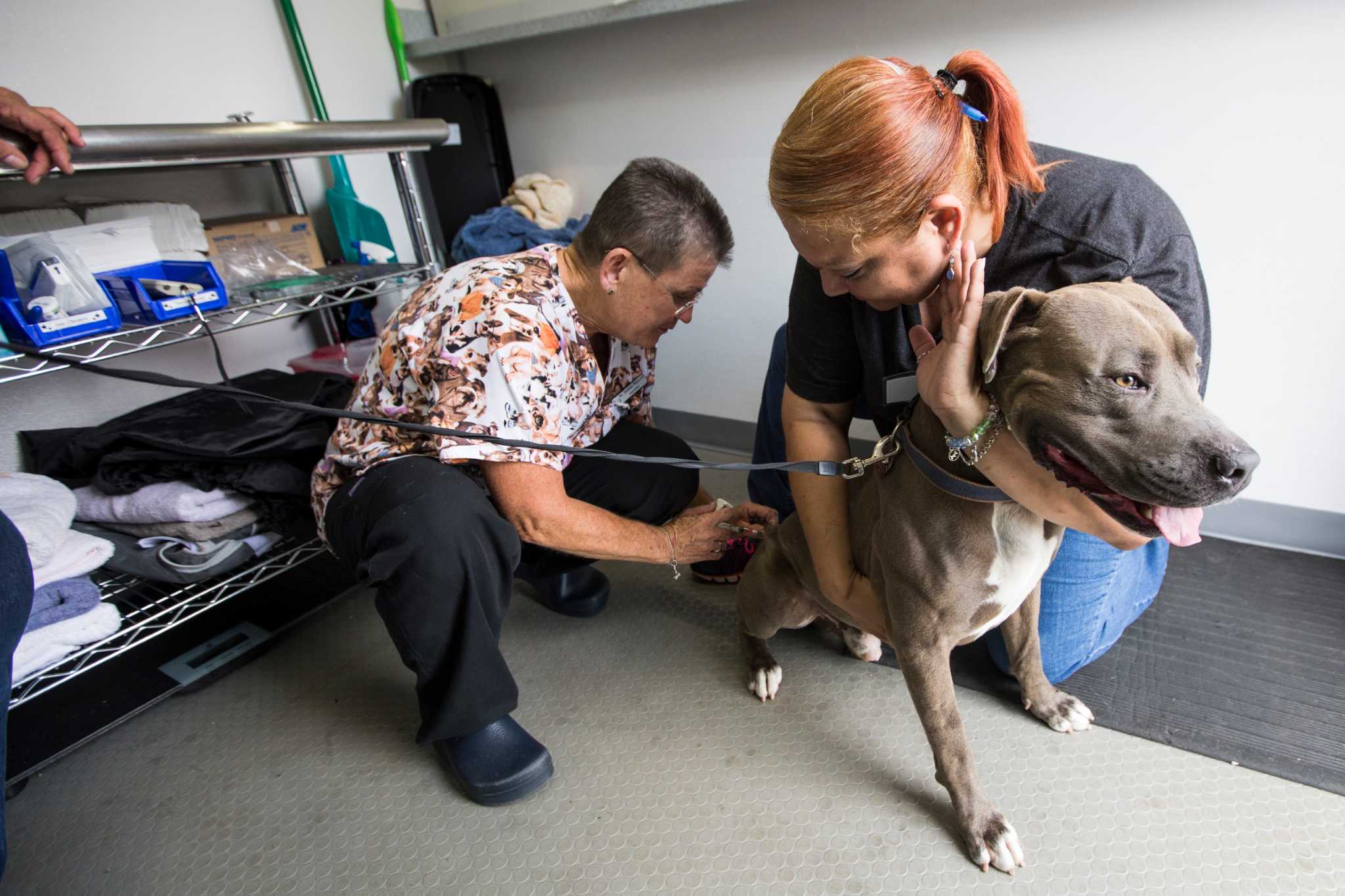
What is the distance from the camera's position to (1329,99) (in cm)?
146

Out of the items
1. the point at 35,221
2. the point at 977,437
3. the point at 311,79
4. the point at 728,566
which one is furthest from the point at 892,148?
the point at 311,79

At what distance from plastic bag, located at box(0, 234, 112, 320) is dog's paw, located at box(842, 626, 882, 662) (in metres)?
1.70

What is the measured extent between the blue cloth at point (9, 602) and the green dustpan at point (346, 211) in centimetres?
139

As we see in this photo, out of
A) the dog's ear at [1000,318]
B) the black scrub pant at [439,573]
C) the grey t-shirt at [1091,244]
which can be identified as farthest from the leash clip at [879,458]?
the black scrub pant at [439,573]

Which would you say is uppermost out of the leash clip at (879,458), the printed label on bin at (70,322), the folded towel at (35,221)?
the folded towel at (35,221)

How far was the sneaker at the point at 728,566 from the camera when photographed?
1.87 m

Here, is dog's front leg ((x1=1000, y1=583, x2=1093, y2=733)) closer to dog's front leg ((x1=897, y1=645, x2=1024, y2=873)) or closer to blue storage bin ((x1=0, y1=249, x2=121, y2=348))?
dog's front leg ((x1=897, y1=645, x2=1024, y2=873))

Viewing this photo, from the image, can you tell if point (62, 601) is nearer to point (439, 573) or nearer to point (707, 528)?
point (439, 573)

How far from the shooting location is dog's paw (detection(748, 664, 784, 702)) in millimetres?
1494

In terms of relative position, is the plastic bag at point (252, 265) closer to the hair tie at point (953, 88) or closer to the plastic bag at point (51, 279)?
the plastic bag at point (51, 279)

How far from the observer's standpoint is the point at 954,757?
43.9 inches

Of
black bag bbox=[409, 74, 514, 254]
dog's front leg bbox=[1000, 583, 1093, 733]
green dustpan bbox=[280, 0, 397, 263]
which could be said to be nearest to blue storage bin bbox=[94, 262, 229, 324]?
green dustpan bbox=[280, 0, 397, 263]

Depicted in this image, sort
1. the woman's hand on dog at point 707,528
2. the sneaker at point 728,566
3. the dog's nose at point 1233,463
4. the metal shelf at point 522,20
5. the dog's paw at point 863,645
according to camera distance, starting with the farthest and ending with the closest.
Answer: the metal shelf at point 522,20
the sneaker at point 728,566
the dog's paw at point 863,645
the woman's hand on dog at point 707,528
the dog's nose at point 1233,463

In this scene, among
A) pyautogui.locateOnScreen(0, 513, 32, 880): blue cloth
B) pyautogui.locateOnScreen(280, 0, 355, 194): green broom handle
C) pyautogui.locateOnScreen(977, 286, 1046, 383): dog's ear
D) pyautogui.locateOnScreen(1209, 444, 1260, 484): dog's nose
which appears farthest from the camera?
pyautogui.locateOnScreen(280, 0, 355, 194): green broom handle
